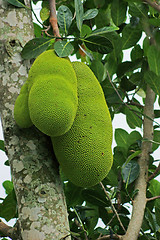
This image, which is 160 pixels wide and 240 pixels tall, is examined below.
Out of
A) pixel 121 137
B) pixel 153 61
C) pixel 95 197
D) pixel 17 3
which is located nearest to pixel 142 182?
pixel 95 197

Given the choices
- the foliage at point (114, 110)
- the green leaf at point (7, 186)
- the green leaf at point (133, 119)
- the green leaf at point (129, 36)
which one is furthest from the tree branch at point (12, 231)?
the green leaf at point (129, 36)

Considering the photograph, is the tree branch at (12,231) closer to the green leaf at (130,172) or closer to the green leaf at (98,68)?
the green leaf at (130,172)

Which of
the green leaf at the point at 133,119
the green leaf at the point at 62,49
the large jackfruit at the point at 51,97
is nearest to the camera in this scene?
the large jackfruit at the point at 51,97

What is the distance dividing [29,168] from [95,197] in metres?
0.48

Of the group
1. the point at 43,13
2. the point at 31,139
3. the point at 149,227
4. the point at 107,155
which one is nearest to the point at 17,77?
the point at 31,139

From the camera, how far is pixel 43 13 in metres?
1.47

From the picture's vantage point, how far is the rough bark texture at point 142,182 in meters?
1.07

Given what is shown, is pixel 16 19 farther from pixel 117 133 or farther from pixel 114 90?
pixel 117 133

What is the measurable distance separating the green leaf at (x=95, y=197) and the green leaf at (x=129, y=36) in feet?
2.26

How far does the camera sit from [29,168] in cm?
94

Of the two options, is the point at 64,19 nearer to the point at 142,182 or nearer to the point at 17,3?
the point at 17,3

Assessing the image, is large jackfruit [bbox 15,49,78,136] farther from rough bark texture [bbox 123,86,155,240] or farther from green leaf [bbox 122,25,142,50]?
green leaf [bbox 122,25,142,50]

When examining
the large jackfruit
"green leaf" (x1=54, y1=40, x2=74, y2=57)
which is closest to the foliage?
"green leaf" (x1=54, y1=40, x2=74, y2=57)

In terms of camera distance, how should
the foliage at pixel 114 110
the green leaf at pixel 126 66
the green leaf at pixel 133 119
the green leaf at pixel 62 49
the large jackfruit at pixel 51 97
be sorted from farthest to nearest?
1. the green leaf at pixel 133 119
2. the green leaf at pixel 126 66
3. the foliage at pixel 114 110
4. the green leaf at pixel 62 49
5. the large jackfruit at pixel 51 97
